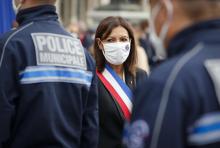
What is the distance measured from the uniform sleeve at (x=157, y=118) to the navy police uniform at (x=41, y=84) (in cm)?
149

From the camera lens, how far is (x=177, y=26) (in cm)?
283

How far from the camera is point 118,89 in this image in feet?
18.4

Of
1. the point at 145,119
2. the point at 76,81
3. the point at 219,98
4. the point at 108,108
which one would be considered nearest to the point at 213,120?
the point at 219,98

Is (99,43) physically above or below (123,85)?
above

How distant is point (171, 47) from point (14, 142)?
167 centimetres

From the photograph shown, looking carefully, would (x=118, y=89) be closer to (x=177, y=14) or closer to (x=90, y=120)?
(x=90, y=120)

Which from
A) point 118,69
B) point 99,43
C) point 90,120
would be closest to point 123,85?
point 118,69

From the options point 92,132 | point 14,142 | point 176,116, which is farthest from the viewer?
point 92,132

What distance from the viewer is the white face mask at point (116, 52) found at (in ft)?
19.7

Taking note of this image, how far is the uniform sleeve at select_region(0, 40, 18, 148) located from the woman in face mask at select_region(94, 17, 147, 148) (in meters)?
1.35

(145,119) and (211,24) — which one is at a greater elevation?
(211,24)

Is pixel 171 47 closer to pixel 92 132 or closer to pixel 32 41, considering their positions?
pixel 32 41

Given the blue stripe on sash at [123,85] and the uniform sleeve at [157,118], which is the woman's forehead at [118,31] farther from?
the uniform sleeve at [157,118]

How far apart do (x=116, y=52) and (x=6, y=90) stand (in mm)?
2049
